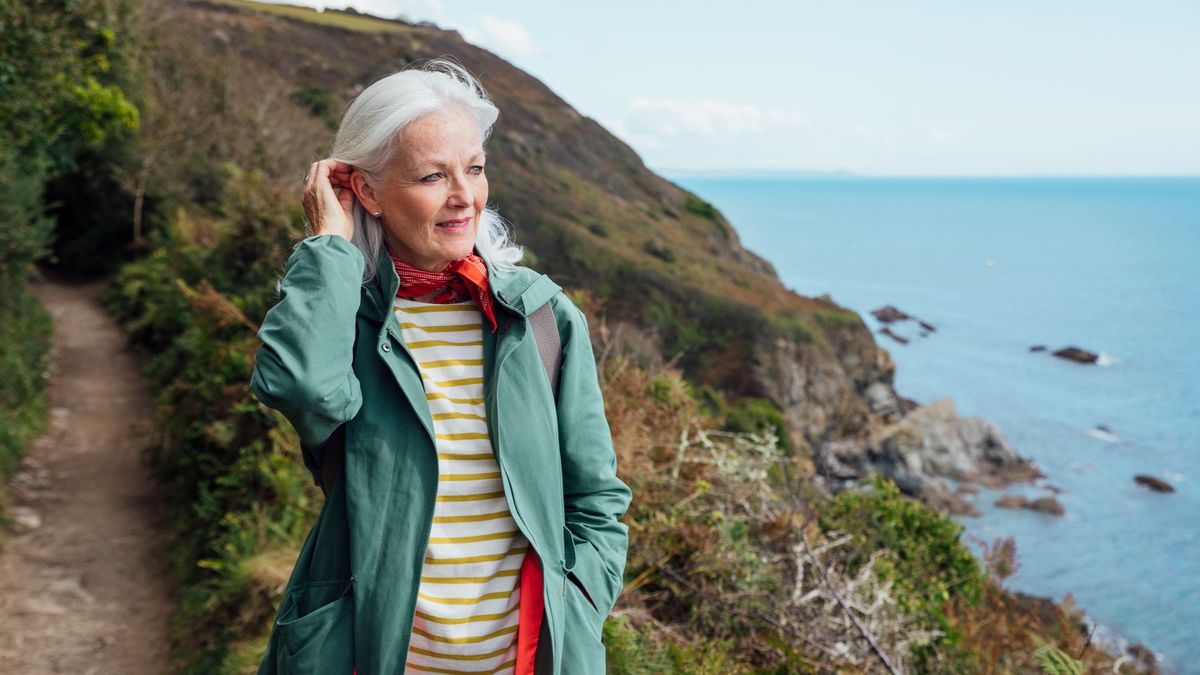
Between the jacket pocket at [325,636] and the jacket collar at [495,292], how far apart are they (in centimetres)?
60

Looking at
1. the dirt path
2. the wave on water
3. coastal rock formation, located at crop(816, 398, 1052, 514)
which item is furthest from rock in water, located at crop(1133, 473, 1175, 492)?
the dirt path

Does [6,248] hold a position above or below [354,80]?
below

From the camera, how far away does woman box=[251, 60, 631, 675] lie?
1.97 meters

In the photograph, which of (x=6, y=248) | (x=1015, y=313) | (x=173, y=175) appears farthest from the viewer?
(x=1015, y=313)

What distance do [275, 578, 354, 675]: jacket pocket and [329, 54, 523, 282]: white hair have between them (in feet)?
2.32

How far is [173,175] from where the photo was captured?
2042 cm

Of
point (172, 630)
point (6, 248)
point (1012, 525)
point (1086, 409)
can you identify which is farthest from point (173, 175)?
point (1086, 409)

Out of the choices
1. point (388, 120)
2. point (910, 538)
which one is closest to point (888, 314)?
point (910, 538)

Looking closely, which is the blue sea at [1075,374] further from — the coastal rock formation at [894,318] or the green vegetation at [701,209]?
the green vegetation at [701,209]

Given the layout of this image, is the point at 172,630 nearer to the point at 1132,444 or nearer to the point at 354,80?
the point at 354,80

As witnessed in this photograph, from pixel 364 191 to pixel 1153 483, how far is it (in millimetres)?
35427

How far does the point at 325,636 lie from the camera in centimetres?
199

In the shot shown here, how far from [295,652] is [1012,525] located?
28.2 metres

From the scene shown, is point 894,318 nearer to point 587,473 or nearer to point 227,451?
point 227,451
